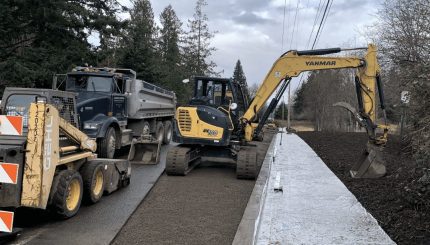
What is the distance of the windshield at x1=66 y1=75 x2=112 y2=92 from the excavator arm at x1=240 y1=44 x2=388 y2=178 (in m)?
4.37

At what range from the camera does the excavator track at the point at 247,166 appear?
1096 cm

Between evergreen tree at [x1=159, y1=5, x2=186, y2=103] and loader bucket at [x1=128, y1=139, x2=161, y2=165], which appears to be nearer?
loader bucket at [x1=128, y1=139, x2=161, y2=165]

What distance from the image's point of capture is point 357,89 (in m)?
11.7

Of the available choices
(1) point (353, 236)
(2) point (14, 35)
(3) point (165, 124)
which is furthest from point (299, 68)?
(2) point (14, 35)

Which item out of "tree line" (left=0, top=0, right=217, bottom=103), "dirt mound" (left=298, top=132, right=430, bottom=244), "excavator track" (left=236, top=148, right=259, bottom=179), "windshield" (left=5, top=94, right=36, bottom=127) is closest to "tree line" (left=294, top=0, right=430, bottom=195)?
"dirt mound" (left=298, top=132, right=430, bottom=244)

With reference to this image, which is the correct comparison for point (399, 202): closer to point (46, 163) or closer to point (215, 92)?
point (46, 163)

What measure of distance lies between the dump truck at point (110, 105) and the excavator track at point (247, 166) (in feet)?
11.4

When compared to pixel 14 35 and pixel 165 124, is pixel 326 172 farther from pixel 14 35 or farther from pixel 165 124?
pixel 14 35

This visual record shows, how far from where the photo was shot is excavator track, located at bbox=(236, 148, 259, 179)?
36.0 feet

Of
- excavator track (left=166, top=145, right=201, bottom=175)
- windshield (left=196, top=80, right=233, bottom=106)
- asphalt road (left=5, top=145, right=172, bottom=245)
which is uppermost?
windshield (left=196, top=80, right=233, bottom=106)

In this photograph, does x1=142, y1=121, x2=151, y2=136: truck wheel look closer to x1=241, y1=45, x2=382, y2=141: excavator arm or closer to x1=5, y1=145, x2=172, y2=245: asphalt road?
x1=241, y1=45, x2=382, y2=141: excavator arm

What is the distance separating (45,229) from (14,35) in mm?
17663

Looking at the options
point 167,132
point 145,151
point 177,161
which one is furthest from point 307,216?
point 167,132

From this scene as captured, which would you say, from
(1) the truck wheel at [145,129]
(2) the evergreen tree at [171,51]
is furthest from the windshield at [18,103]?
(2) the evergreen tree at [171,51]
